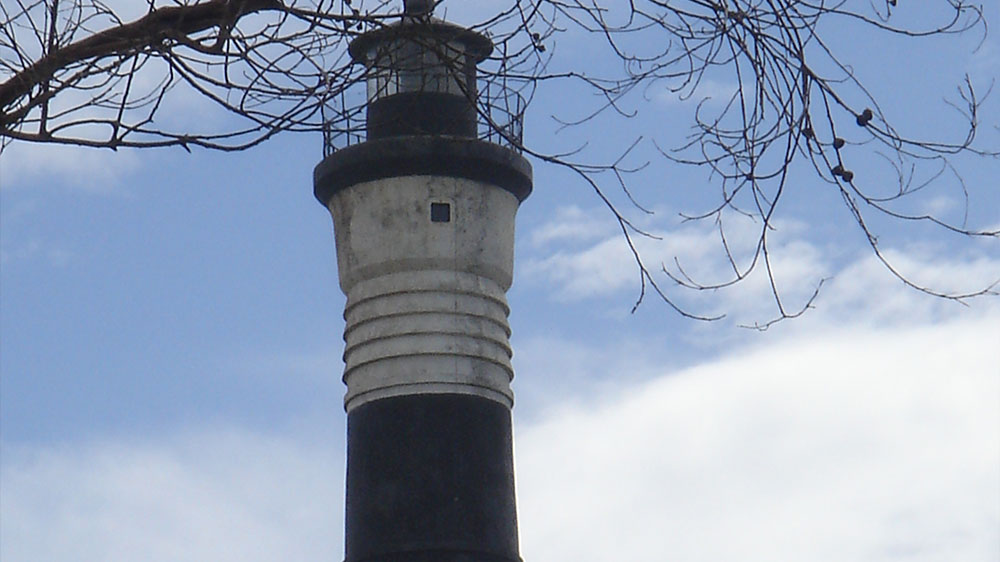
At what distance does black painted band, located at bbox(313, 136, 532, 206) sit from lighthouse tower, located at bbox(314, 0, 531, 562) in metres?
0.01

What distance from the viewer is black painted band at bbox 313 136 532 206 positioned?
16312 mm

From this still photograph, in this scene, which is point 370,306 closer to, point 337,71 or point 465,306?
point 465,306

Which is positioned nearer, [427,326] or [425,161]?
[427,326]

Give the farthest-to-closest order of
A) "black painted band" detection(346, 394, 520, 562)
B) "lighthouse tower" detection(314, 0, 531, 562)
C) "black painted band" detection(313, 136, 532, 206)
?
"black painted band" detection(313, 136, 532, 206) → "lighthouse tower" detection(314, 0, 531, 562) → "black painted band" detection(346, 394, 520, 562)

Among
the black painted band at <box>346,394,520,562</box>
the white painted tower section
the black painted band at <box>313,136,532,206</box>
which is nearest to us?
the black painted band at <box>346,394,520,562</box>

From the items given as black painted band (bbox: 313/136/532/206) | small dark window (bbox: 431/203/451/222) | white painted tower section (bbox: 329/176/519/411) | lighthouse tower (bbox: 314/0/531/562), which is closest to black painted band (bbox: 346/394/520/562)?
lighthouse tower (bbox: 314/0/531/562)

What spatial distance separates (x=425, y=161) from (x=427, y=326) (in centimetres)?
148

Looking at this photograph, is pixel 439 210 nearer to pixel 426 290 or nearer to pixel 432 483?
pixel 426 290

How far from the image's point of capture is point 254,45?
6496 mm

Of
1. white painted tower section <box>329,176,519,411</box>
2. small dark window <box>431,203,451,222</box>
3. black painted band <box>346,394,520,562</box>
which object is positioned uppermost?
small dark window <box>431,203,451,222</box>

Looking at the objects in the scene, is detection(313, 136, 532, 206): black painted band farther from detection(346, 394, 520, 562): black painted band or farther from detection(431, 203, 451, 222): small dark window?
detection(346, 394, 520, 562): black painted band

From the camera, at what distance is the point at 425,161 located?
53.7 feet

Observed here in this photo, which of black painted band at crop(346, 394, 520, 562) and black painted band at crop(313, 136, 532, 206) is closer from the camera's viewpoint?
black painted band at crop(346, 394, 520, 562)

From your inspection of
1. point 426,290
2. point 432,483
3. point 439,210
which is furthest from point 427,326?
point 432,483
